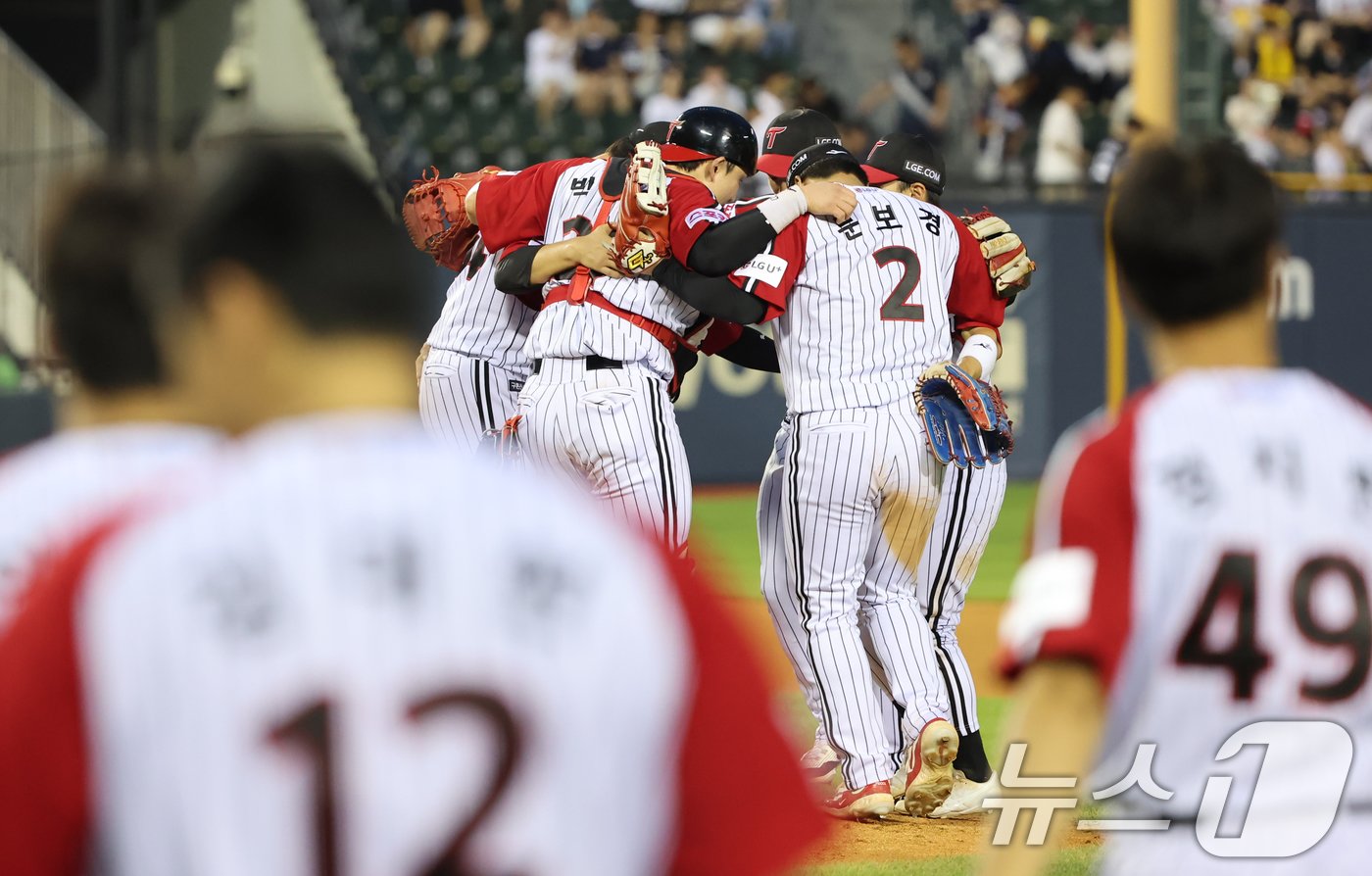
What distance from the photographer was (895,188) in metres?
6.13

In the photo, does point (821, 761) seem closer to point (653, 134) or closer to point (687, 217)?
point (687, 217)

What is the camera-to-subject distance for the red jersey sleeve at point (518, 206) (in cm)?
586

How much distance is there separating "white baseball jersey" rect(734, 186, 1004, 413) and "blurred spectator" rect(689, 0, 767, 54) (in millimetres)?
11794

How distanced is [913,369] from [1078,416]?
9142 millimetres

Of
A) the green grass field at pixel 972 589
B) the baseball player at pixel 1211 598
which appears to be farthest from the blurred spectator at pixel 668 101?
the baseball player at pixel 1211 598

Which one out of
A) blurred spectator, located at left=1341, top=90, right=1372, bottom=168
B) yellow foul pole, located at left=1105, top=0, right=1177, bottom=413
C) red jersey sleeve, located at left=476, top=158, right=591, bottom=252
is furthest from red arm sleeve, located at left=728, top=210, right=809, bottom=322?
blurred spectator, located at left=1341, top=90, right=1372, bottom=168

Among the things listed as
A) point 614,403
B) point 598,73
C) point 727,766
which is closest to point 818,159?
point 614,403

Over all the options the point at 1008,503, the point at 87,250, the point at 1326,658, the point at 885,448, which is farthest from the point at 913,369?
the point at 1008,503

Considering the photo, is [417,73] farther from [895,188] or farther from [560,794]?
[560,794]

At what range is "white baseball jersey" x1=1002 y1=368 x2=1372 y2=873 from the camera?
2.07 metres

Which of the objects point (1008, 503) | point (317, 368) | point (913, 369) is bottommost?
point (1008, 503)

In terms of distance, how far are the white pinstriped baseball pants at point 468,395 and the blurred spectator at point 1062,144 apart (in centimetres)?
1007

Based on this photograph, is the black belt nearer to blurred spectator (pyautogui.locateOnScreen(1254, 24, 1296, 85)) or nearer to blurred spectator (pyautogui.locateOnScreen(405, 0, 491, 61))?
blurred spectator (pyautogui.locateOnScreen(405, 0, 491, 61))

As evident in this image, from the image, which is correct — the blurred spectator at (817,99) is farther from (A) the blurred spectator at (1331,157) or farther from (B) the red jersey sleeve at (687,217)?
(B) the red jersey sleeve at (687,217)
